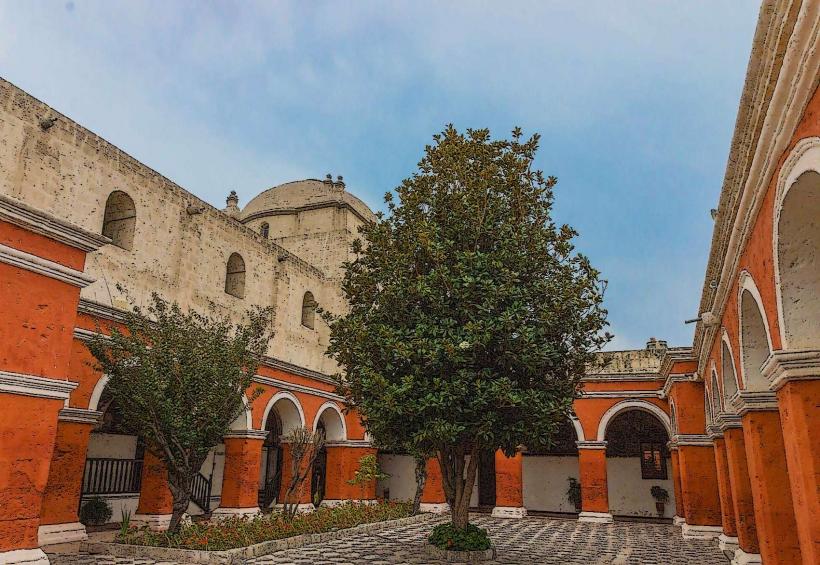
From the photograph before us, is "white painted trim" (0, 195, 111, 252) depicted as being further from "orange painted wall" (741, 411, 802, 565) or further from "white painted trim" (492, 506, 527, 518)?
"white painted trim" (492, 506, 527, 518)

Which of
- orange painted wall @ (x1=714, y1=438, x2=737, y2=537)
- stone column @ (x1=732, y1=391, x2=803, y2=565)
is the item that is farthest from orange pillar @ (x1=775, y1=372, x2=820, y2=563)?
orange painted wall @ (x1=714, y1=438, x2=737, y2=537)

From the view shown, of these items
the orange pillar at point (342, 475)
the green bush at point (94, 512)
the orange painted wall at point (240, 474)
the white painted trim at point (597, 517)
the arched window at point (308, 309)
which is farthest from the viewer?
the arched window at point (308, 309)

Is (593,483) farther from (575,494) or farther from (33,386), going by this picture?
(33,386)

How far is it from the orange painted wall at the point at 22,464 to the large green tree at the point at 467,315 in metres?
4.51

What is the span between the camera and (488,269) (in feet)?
33.0

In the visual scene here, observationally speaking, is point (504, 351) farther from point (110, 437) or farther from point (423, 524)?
point (110, 437)

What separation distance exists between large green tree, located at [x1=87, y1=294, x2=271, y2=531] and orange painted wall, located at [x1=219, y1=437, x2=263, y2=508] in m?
4.02

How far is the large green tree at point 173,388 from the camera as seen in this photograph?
10.4m

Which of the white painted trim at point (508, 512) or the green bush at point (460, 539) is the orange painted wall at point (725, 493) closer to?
the green bush at point (460, 539)

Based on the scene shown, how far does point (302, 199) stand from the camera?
27.3 meters

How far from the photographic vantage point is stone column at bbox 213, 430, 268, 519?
→ 14.8m

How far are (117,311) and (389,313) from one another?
5299 millimetres

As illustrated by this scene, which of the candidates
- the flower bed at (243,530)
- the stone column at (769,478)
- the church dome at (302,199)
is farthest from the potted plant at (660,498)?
the church dome at (302,199)

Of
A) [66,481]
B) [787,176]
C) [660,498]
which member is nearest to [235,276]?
[66,481]
